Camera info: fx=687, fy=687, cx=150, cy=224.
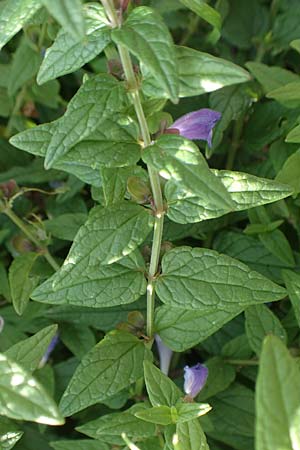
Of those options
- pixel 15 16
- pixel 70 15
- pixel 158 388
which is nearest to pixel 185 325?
pixel 158 388

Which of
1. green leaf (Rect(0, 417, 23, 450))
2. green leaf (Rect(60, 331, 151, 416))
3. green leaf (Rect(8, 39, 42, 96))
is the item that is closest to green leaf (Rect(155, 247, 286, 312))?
green leaf (Rect(60, 331, 151, 416))

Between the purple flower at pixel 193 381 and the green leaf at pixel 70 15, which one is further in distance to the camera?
the purple flower at pixel 193 381

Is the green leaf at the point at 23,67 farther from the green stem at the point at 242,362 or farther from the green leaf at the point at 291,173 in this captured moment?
the green stem at the point at 242,362

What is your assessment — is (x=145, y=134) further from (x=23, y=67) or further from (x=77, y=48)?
(x=23, y=67)

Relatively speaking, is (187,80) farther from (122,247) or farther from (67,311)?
(67,311)

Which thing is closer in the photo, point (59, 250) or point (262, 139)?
point (262, 139)

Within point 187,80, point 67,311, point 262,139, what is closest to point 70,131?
point 187,80

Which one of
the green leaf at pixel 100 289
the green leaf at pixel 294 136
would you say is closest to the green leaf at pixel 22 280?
the green leaf at pixel 100 289
